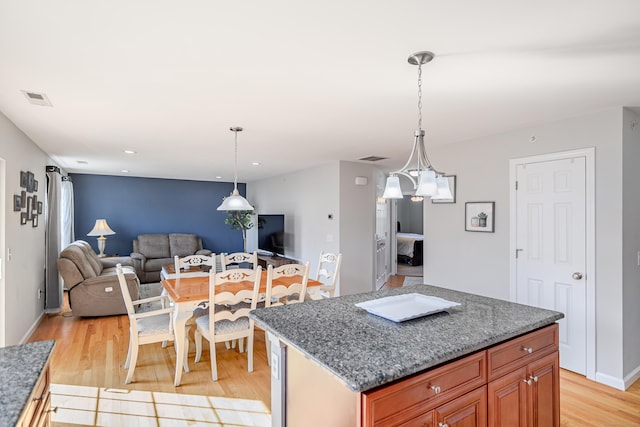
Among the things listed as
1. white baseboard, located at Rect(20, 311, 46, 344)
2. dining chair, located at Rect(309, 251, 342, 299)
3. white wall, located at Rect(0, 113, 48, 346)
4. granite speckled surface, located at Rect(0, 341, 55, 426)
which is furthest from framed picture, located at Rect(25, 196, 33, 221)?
dining chair, located at Rect(309, 251, 342, 299)

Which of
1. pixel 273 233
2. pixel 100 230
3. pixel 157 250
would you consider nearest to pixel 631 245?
pixel 273 233

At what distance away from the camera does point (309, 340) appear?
A: 1488mm

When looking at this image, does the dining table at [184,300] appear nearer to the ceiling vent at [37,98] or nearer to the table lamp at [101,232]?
the ceiling vent at [37,98]

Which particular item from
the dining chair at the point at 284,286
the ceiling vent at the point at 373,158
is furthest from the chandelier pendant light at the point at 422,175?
the ceiling vent at the point at 373,158

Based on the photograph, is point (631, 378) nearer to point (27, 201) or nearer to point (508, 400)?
point (508, 400)

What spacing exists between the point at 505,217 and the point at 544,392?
2147 mm

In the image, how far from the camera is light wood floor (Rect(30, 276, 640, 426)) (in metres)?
2.55

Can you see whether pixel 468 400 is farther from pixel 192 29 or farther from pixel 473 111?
pixel 473 111

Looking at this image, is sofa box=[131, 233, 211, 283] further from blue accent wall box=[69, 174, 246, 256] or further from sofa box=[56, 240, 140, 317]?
sofa box=[56, 240, 140, 317]

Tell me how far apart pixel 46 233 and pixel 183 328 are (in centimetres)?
331

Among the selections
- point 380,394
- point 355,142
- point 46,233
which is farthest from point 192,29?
point 46,233

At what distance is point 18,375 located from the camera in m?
1.23

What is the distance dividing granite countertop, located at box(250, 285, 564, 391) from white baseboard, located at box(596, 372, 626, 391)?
5.53ft

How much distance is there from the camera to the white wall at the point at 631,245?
2.84 metres
